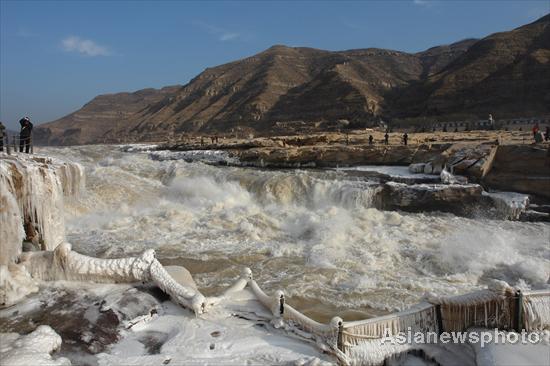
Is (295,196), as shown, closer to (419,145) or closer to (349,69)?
(419,145)

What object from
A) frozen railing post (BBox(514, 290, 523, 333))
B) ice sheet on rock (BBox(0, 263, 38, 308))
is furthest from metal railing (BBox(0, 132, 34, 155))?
frozen railing post (BBox(514, 290, 523, 333))

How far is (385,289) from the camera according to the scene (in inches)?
344

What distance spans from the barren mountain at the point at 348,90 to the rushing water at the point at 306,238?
112ft

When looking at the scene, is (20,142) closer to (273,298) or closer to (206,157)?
(273,298)

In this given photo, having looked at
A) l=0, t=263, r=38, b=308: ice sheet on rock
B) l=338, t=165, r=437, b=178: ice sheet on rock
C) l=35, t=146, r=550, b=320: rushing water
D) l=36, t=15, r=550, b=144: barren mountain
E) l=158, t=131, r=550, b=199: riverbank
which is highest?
l=36, t=15, r=550, b=144: barren mountain

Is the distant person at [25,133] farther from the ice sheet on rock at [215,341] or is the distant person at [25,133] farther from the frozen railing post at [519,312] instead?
the frozen railing post at [519,312]

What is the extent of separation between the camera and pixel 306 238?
12.7 m

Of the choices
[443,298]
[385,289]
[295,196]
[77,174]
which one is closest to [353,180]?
[295,196]

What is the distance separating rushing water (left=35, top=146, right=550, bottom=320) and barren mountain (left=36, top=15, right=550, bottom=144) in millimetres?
34105

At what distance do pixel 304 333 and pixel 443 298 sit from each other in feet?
6.05

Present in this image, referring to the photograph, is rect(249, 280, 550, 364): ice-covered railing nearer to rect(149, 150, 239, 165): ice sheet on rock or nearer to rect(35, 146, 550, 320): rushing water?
rect(35, 146, 550, 320): rushing water

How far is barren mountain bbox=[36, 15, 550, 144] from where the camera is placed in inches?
2087

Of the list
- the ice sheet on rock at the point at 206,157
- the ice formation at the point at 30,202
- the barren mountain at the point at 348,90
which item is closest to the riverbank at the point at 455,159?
the ice sheet on rock at the point at 206,157

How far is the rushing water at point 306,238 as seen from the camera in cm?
911
